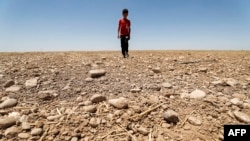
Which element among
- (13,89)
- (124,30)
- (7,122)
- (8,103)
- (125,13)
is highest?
(125,13)

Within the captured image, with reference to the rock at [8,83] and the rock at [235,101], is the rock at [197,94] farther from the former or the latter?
the rock at [8,83]

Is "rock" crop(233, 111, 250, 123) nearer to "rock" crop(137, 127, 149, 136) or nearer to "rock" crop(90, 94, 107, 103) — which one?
"rock" crop(137, 127, 149, 136)

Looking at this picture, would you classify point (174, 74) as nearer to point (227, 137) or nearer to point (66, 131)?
point (227, 137)

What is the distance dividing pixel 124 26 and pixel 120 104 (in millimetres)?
5523

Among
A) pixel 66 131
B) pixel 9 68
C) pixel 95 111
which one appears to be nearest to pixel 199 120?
pixel 95 111

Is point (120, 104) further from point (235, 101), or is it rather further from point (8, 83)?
point (8, 83)

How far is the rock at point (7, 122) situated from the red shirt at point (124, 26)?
6.08m

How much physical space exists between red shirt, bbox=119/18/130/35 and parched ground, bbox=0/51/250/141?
10.7 feet

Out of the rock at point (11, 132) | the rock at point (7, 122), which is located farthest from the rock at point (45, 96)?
the rock at point (11, 132)

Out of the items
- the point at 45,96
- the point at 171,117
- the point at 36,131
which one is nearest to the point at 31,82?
the point at 45,96

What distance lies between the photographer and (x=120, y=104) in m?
3.93

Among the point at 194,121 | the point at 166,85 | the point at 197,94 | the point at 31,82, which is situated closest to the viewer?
the point at 194,121

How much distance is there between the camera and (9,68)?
6.38m

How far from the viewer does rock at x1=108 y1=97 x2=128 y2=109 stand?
12.8ft
